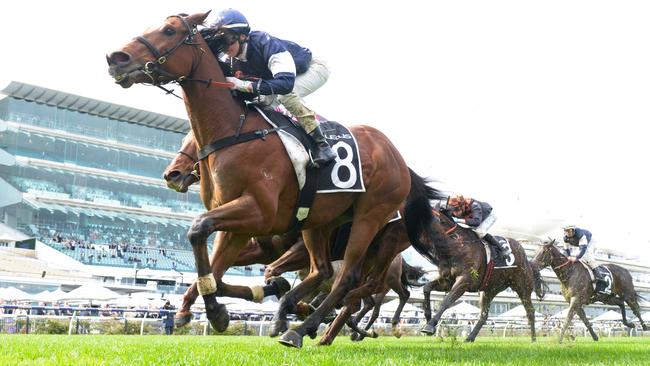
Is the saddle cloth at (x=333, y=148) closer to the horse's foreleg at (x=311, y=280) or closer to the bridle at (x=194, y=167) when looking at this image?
the horse's foreleg at (x=311, y=280)

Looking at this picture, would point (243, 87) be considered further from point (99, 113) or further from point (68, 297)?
point (99, 113)

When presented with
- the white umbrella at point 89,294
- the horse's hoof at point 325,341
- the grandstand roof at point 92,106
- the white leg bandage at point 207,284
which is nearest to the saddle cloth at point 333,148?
the white leg bandage at point 207,284

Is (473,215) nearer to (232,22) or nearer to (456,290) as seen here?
(456,290)

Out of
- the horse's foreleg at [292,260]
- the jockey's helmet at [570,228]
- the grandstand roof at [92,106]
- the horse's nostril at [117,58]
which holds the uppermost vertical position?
the grandstand roof at [92,106]

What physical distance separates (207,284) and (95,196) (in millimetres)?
58816

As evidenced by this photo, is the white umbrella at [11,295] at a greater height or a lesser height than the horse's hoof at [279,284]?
lesser

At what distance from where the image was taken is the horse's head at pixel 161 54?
5.60 meters

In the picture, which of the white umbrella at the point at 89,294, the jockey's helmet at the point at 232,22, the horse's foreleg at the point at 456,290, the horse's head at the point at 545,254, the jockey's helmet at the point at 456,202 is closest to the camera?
the jockey's helmet at the point at 232,22

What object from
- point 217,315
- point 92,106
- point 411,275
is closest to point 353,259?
point 217,315

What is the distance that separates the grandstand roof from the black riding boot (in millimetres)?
56058

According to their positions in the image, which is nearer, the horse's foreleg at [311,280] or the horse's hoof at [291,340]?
the horse's hoof at [291,340]

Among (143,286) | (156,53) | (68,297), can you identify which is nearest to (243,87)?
(156,53)

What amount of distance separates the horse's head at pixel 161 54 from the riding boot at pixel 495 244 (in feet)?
27.8

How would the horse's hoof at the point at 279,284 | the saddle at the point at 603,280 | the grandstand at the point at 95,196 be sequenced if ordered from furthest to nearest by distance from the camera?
the grandstand at the point at 95,196 → the saddle at the point at 603,280 → the horse's hoof at the point at 279,284
